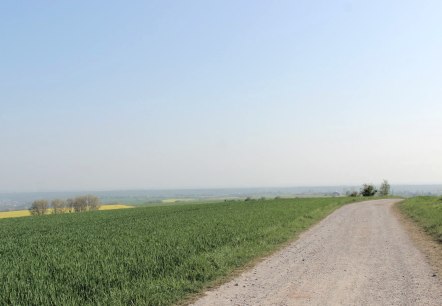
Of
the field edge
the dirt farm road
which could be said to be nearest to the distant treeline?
the field edge

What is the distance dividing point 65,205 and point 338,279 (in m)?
105

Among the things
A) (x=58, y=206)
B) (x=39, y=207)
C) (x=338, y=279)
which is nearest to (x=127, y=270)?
(x=338, y=279)

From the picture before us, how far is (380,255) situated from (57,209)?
9938 cm

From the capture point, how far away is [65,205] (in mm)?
105625

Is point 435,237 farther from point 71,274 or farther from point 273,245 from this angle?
point 71,274

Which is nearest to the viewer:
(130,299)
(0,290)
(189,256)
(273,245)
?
(130,299)

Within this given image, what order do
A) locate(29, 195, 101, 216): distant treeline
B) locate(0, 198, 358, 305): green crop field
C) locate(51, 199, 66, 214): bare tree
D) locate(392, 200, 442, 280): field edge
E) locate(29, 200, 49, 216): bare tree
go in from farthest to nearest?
locate(51, 199, 66, 214): bare tree → locate(29, 195, 101, 216): distant treeline → locate(29, 200, 49, 216): bare tree → locate(392, 200, 442, 280): field edge → locate(0, 198, 358, 305): green crop field

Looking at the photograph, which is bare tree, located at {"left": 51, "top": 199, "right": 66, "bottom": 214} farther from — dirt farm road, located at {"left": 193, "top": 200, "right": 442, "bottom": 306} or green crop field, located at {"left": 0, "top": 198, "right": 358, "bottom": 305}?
dirt farm road, located at {"left": 193, "top": 200, "right": 442, "bottom": 306}

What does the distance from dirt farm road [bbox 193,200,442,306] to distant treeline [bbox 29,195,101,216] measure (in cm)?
9455

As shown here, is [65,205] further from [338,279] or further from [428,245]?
[338,279]

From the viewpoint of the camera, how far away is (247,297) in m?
9.96

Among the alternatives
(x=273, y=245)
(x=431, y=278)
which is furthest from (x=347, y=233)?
(x=431, y=278)

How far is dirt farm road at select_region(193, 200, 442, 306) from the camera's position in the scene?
9.62m

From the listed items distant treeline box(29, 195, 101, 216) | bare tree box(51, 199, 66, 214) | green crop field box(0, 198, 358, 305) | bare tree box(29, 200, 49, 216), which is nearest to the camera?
green crop field box(0, 198, 358, 305)
